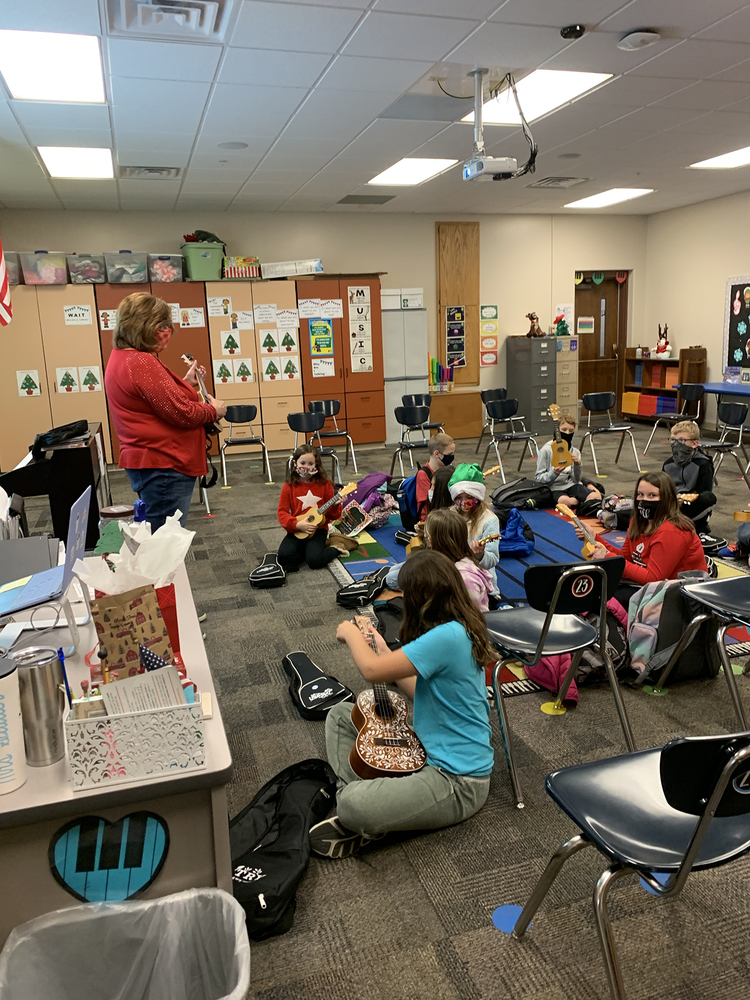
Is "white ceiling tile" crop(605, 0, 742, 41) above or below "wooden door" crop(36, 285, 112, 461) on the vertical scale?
above

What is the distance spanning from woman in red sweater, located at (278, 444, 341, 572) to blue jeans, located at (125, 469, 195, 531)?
4.52ft

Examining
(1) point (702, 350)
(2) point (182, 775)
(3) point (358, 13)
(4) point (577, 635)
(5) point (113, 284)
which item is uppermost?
(3) point (358, 13)

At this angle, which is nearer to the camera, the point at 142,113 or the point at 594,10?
the point at 594,10

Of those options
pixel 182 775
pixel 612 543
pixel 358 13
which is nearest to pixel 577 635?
pixel 182 775

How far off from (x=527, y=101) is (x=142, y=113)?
258 centimetres

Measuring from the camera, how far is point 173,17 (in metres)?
3.39

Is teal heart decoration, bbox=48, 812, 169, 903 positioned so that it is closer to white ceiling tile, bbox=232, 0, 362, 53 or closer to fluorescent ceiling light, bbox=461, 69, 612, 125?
white ceiling tile, bbox=232, 0, 362, 53

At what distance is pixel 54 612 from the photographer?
1.95 metres

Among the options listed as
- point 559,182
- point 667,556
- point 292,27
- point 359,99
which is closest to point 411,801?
point 667,556

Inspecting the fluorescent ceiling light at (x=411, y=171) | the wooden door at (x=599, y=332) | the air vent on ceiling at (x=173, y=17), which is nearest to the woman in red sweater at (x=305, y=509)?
the air vent on ceiling at (x=173, y=17)

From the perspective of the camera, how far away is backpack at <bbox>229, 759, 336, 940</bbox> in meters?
1.73

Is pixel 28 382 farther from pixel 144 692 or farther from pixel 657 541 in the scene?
pixel 144 692

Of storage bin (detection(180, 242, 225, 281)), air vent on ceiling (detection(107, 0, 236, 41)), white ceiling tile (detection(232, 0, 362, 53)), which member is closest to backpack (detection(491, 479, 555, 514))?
white ceiling tile (detection(232, 0, 362, 53))

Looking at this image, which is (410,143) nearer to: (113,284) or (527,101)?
(527,101)
